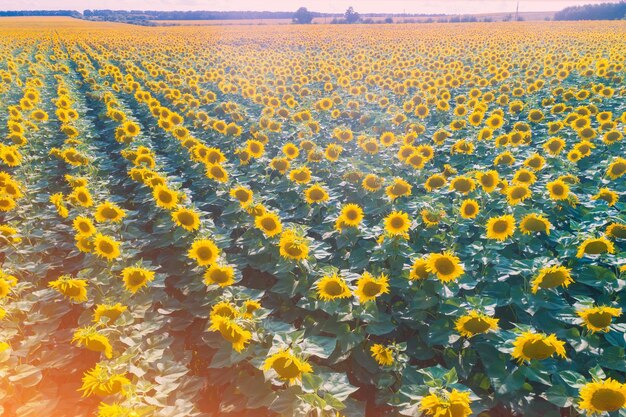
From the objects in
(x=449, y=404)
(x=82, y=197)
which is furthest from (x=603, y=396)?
(x=82, y=197)

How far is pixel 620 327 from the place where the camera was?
122 inches

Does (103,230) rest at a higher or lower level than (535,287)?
higher

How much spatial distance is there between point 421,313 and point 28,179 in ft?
22.0

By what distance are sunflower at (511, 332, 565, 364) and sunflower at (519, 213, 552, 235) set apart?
5.44ft

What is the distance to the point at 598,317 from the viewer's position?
3.03 metres

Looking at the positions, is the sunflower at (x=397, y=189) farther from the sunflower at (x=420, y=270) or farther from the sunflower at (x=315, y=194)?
the sunflower at (x=420, y=270)

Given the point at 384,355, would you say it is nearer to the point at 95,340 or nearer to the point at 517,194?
the point at 95,340

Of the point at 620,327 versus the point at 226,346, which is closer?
the point at 620,327

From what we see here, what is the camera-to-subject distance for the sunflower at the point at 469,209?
4574mm

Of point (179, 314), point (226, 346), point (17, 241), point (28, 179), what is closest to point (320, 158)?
point (179, 314)

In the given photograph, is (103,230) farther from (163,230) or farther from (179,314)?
(179,314)

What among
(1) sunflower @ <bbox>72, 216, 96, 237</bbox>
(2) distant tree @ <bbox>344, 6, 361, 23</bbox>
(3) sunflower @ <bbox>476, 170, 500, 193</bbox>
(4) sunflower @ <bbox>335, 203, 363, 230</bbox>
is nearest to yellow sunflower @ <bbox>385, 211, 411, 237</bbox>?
(4) sunflower @ <bbox>335, 203, 363, 230</bbox>

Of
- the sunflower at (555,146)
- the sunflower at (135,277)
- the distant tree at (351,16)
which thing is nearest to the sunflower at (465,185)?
the sunflower at (555,146)

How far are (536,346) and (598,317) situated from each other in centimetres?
76
